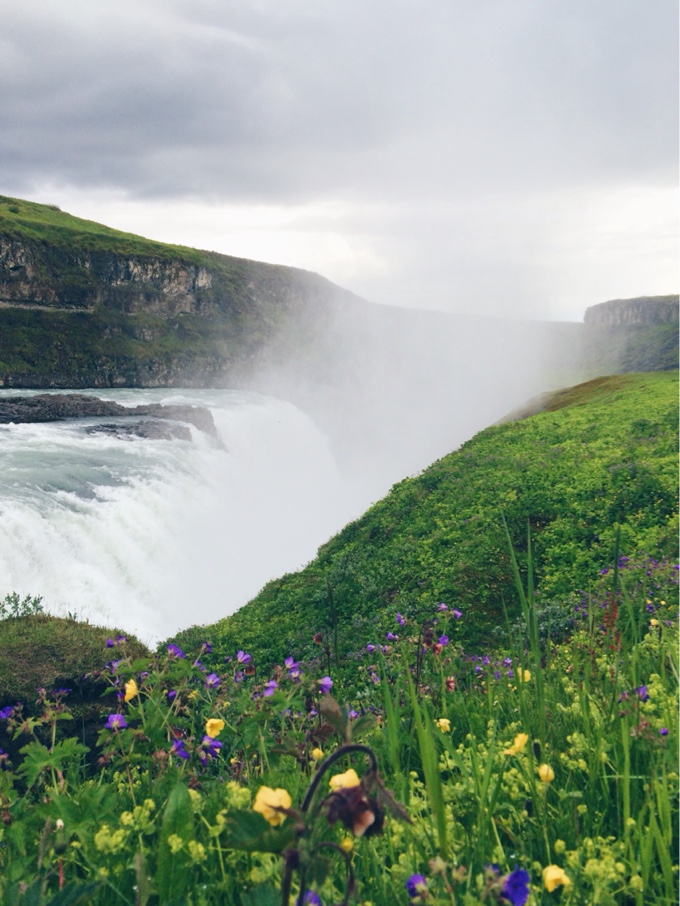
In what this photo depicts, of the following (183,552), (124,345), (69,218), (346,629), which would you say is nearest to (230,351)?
(124,345)

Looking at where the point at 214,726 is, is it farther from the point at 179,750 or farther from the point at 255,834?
the point at 255,834

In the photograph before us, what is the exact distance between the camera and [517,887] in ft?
3.92

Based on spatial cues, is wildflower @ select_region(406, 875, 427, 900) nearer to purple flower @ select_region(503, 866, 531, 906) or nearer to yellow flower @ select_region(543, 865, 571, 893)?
purple flower @ select_region(503, 866, 531, 906)

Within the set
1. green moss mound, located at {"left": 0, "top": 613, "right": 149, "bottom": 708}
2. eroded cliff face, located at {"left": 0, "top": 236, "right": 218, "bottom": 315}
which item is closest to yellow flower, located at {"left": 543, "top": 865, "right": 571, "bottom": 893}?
green moss mound, located at {"left": 0, "top": 613, "right": 149, "bottom": 708}

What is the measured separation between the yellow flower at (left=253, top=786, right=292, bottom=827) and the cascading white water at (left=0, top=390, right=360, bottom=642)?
19.6m

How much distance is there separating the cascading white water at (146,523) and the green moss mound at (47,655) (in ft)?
32.2

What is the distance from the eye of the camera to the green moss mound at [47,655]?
26.9 feet

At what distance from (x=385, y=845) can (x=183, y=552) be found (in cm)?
2630

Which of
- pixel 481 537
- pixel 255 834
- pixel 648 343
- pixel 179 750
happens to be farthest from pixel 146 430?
pixel 648 343

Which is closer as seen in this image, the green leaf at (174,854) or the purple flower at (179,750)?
the green leaf at (174,854)

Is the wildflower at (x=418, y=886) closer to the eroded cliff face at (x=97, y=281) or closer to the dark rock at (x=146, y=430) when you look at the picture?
the dark rock at (x=146, y=430)

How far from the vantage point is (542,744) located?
2172 mm

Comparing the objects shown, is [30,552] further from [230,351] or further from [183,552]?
[230,351]

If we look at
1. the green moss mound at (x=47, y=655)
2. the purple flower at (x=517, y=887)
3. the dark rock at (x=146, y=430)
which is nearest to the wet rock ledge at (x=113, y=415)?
the dark rock at (x=146, y=430)
